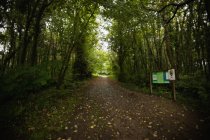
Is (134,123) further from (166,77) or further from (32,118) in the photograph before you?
(166,77)

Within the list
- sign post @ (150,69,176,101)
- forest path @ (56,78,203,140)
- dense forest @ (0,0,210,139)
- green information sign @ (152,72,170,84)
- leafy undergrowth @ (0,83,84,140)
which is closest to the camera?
leafy undergrowth @ (0,83,84,140)

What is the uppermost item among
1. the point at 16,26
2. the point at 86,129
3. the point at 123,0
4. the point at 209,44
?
the point at 123,0

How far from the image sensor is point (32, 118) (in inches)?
201

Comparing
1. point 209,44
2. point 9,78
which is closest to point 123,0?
point 209,44

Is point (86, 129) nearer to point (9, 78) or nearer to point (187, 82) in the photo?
point (9, 78)

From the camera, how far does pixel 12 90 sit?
12.1 ft

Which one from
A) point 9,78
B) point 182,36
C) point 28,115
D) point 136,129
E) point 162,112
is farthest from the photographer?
point 182,36

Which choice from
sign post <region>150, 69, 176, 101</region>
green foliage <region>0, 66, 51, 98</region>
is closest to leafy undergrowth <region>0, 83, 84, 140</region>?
green foliage <region>0, 66, 51, 98</region>

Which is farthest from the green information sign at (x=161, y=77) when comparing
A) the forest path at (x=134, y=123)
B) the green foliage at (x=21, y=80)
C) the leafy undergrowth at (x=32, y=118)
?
the green foliage at (x=21, y=80)

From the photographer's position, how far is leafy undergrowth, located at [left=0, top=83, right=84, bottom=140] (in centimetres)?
368

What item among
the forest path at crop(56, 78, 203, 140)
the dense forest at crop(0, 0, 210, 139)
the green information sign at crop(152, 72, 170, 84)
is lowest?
the forest path at crop(56, 78, 203, 140)

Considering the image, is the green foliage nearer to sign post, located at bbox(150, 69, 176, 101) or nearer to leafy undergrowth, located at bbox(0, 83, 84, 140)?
leafy undergrowth, located at bbox(0, 83, 84, 140)

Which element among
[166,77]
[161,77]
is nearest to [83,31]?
[161,77]

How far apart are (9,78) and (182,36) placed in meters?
11.8
